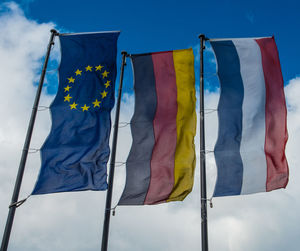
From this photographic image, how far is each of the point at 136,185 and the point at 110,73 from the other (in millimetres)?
4484

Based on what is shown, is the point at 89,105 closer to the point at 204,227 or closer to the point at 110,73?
the point at 110,73

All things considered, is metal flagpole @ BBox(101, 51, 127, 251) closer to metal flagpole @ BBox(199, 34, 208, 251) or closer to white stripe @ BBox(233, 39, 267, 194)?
metal flagpole @ BBox(199, 34, 208, 251)

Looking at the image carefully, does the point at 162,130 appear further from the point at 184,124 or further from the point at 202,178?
the point at 202,178

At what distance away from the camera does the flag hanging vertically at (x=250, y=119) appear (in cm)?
1184

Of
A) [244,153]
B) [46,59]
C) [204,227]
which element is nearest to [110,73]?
[46,59]

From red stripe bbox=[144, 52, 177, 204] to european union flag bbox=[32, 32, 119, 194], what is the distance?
65.9 inches

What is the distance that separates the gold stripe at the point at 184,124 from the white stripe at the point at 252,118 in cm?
177

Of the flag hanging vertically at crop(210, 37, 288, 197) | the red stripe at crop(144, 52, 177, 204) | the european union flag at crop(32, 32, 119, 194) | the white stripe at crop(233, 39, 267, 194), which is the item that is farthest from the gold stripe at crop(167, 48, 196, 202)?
the european union flag at crop(32, 32, 119, 194)

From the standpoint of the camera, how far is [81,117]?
13.2 meters

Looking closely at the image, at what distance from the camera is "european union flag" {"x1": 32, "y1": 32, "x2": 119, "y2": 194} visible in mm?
12180

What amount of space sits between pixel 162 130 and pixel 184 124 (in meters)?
0.83

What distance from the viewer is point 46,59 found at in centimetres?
1426

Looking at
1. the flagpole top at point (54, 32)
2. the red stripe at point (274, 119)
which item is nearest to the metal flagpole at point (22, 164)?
the flagpole top at point (54, 32)

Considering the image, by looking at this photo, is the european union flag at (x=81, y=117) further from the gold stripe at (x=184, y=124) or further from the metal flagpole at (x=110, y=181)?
the gold stripe at (x=184, y=124)
